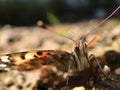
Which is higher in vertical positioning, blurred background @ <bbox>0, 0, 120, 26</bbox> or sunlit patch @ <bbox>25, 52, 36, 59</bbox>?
blurred background @ <bbox>0, 0, 120, 26</bbox>

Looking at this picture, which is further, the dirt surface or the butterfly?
the dirt surface

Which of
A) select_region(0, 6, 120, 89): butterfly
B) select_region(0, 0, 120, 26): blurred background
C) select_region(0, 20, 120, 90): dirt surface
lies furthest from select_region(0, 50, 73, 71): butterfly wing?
select_region(0, 0, 120, 26): blurred background

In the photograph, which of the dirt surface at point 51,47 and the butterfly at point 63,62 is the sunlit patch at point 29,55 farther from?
the dirt surface at point 51,47

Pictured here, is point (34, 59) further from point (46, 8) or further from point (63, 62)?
point (46, 8)

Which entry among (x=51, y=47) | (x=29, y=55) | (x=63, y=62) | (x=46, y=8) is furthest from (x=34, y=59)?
(x=46, y=8)

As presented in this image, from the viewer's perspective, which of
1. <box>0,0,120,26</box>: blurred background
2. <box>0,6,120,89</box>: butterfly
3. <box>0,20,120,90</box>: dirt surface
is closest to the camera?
<box>0,6,120,89</box>: butterfly

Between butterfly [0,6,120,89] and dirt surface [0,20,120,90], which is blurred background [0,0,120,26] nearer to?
dirt surface [0,20,120,90]

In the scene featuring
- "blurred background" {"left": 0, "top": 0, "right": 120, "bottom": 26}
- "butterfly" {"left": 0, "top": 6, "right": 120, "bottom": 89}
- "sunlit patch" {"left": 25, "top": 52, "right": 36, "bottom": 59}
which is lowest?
"butterfly" {"left": 0, "top": 6, "right": 120, "bottom": 89}
